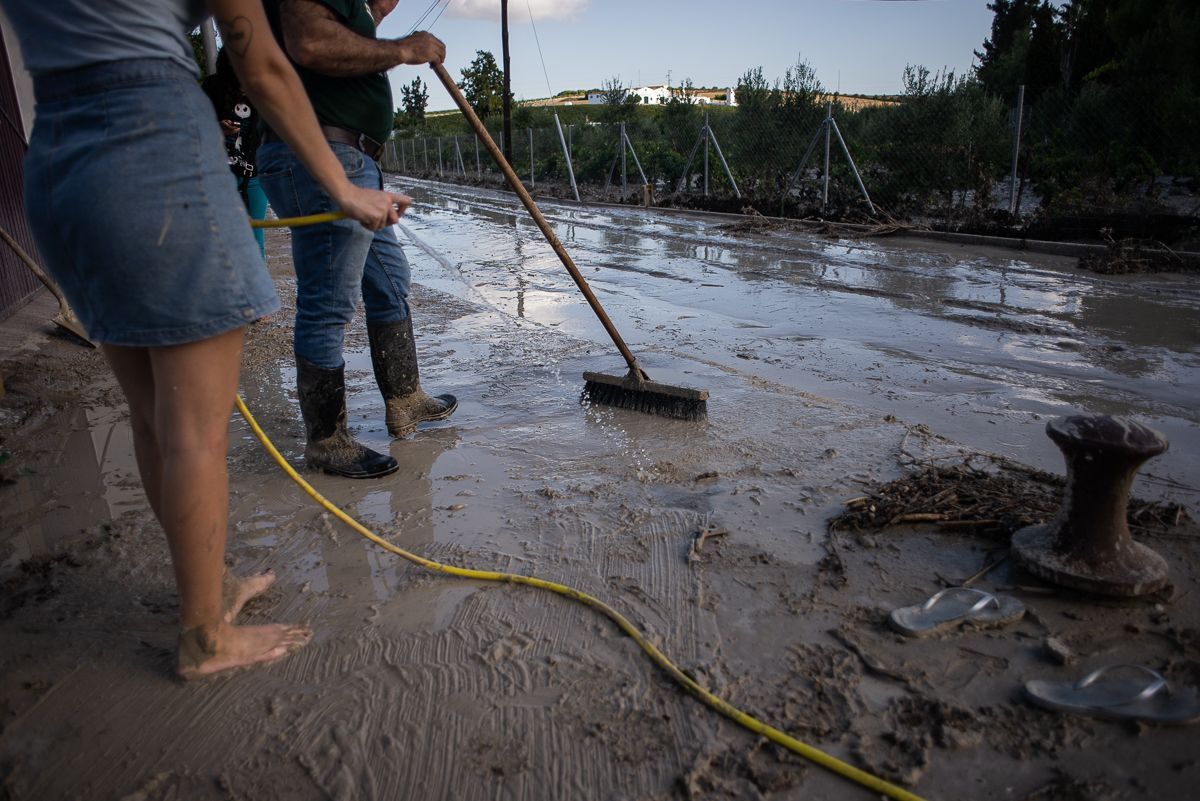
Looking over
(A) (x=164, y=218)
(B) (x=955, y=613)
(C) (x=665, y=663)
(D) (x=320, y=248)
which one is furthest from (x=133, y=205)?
(B) (x=955, y=613)

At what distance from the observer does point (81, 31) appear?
1.45m

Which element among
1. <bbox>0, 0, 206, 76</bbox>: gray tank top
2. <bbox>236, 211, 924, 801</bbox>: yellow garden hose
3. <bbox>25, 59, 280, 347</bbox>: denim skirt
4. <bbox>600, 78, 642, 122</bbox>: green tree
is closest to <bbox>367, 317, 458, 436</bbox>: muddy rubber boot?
<bbox>236, 211, 924, 801</bbox>: yellow garden hose

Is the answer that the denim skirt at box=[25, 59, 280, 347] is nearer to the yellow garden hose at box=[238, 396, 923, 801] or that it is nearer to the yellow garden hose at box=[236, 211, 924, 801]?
the yellow garden hose at box=[236, 211, 924, 801]

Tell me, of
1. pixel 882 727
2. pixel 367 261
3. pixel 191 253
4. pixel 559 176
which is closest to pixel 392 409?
pixel 367 261

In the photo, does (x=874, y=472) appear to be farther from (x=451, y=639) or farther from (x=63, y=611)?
(x=63, y=611)

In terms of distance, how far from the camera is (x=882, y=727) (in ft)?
5.29

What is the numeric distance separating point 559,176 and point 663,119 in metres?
5.40

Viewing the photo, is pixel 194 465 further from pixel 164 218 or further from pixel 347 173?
pixel 347 173

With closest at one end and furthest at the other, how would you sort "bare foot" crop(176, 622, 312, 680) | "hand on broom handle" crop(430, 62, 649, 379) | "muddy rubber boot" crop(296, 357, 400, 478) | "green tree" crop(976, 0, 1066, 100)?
"bare foot" crop(176, 622, 312, 680)
"muddy rubber boot" crop(296, 357, 400, 478)
"hand on broom handle" crop(430, 62, 649, 379)
"green tree" crop(976, 0, 1066, 100)

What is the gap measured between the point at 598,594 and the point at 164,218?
4.58 ft

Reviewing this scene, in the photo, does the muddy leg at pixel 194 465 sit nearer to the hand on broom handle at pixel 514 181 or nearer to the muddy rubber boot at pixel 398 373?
the muddy rubber boot at pixel 398 373

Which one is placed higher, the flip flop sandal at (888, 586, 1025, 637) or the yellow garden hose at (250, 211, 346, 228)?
the yellow garden hose at (250, 211, 346, 228)

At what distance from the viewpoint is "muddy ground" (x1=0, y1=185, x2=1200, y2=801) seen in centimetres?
154

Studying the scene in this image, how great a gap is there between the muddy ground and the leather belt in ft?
4.05
